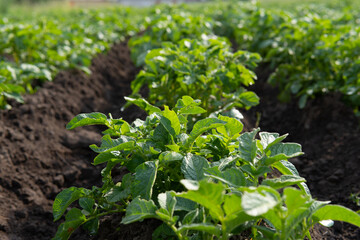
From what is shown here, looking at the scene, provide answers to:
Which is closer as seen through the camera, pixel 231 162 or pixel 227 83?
pixel 231 162

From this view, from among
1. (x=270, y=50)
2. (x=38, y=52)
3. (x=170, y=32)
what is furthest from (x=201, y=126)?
(x=38, y=52)

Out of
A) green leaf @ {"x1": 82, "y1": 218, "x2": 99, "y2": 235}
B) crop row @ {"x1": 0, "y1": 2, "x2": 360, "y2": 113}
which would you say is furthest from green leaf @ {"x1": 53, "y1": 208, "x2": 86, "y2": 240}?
crop row @ {"x1": 0, "y1": 2, "x2": 360, "y2": 113}

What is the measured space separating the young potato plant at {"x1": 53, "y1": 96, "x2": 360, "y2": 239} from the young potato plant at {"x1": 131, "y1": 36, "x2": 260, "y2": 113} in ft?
3.19

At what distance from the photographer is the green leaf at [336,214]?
4.82 ft

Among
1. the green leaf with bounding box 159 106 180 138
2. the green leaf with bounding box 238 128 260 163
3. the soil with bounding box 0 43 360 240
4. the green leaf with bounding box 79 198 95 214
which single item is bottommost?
the soil with bounding box 0 43 360 240

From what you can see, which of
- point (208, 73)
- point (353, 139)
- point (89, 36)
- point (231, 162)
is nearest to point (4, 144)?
point (208, 73)

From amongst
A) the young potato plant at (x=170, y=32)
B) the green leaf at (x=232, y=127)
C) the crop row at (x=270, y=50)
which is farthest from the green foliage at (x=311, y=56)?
the green leaf at (x=232, y=127)

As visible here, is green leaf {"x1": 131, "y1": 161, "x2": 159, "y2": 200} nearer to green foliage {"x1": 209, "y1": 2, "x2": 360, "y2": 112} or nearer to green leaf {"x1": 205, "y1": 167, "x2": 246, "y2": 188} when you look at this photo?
green leaf {"x1": 205, "y1": 167, "x2": 246, "y2": 188}

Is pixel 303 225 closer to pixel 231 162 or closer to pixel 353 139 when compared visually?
pixel 231 162

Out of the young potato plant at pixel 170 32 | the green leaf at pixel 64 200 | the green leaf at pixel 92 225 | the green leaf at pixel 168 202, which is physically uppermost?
the green leaf at pixel 168 202

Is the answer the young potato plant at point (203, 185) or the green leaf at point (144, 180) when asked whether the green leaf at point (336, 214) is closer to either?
the young potato plant at point (203, 185)

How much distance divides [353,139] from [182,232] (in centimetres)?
269

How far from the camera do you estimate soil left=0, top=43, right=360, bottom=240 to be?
107 inches

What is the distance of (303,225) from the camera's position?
5.10 ft
